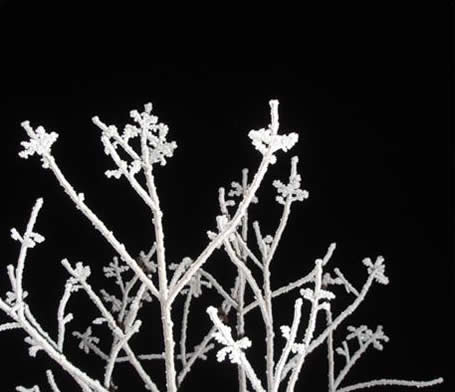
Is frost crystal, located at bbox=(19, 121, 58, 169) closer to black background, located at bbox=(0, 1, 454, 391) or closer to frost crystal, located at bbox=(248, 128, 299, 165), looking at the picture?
frost crystal, located at bbox=(248, 128, 299, 165)

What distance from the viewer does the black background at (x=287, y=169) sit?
→ 5230 mm

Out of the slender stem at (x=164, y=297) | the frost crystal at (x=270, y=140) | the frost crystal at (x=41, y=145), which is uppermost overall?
the frost crystal at (x=41, y=145)

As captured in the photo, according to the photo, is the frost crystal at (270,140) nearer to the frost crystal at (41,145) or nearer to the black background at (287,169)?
the frost crystal at (41,145)

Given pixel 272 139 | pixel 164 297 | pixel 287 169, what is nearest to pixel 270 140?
pixel 272 139

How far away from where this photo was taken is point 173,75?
546 cm

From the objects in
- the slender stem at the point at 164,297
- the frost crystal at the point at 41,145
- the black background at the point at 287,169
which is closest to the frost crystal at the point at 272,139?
the slender stem at the point at 164,297

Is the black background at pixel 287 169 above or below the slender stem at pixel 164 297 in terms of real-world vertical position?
above

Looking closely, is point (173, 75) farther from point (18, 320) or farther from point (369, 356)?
point (18, 320)

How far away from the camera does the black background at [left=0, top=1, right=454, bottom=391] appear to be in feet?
17.2

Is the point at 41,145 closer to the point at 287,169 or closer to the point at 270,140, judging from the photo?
the point at 270,140

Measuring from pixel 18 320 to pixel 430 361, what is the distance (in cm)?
533

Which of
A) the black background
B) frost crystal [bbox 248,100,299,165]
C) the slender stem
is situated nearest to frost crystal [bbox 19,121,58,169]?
the slender stem

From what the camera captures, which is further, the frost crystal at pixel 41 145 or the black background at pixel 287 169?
the black background at pixel 287 169

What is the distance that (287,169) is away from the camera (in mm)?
5652
